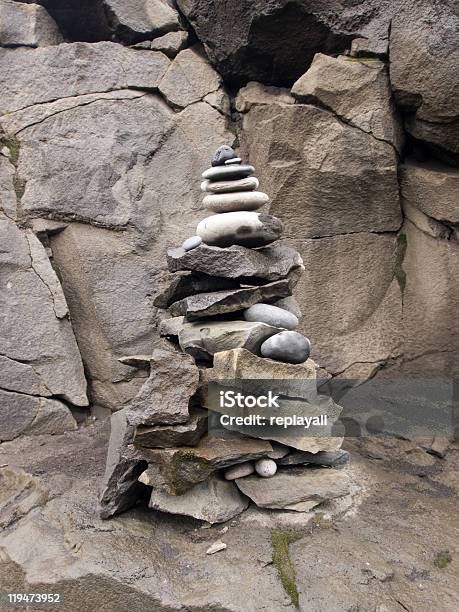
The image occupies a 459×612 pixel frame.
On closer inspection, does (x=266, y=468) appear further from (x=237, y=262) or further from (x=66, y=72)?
(x=66, y=72)

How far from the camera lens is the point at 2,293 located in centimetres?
440

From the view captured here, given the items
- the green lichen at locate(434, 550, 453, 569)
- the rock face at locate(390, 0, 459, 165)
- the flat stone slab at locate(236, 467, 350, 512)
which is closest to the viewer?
the green lichen at locate(434, 550, 453, 569)

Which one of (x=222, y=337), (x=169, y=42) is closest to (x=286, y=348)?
(x=222, y=337)

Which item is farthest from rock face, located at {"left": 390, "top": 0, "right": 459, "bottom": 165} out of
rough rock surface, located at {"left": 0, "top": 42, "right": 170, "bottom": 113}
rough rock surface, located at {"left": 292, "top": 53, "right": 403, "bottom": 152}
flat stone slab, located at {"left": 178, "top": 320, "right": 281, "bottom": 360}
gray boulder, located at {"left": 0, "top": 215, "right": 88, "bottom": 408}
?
gray boulder, located at {"left": 0, "top": 215, "right": 88, "bottom": 408}

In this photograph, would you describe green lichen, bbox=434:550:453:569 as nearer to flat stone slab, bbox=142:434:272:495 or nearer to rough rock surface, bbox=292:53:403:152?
flat stone slab, bbox=142:434:272:495

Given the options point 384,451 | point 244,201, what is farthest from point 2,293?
point 384,451

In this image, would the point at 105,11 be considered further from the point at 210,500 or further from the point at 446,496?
the point at 446,496

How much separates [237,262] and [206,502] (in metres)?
1.37

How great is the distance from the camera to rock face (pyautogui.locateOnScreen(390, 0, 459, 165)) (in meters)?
4.20

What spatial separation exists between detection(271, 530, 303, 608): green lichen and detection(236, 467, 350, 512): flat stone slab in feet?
0.56

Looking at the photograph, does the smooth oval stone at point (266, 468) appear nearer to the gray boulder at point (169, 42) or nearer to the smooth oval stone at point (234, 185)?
the smooth oval stone at point (234, 185)

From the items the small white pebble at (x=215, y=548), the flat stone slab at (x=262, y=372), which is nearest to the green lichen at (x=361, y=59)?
the flat stone slab at (x=262, y=372)

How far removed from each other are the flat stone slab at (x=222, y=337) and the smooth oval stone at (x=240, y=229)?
0.53 meters

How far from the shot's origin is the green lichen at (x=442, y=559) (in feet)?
8.52
